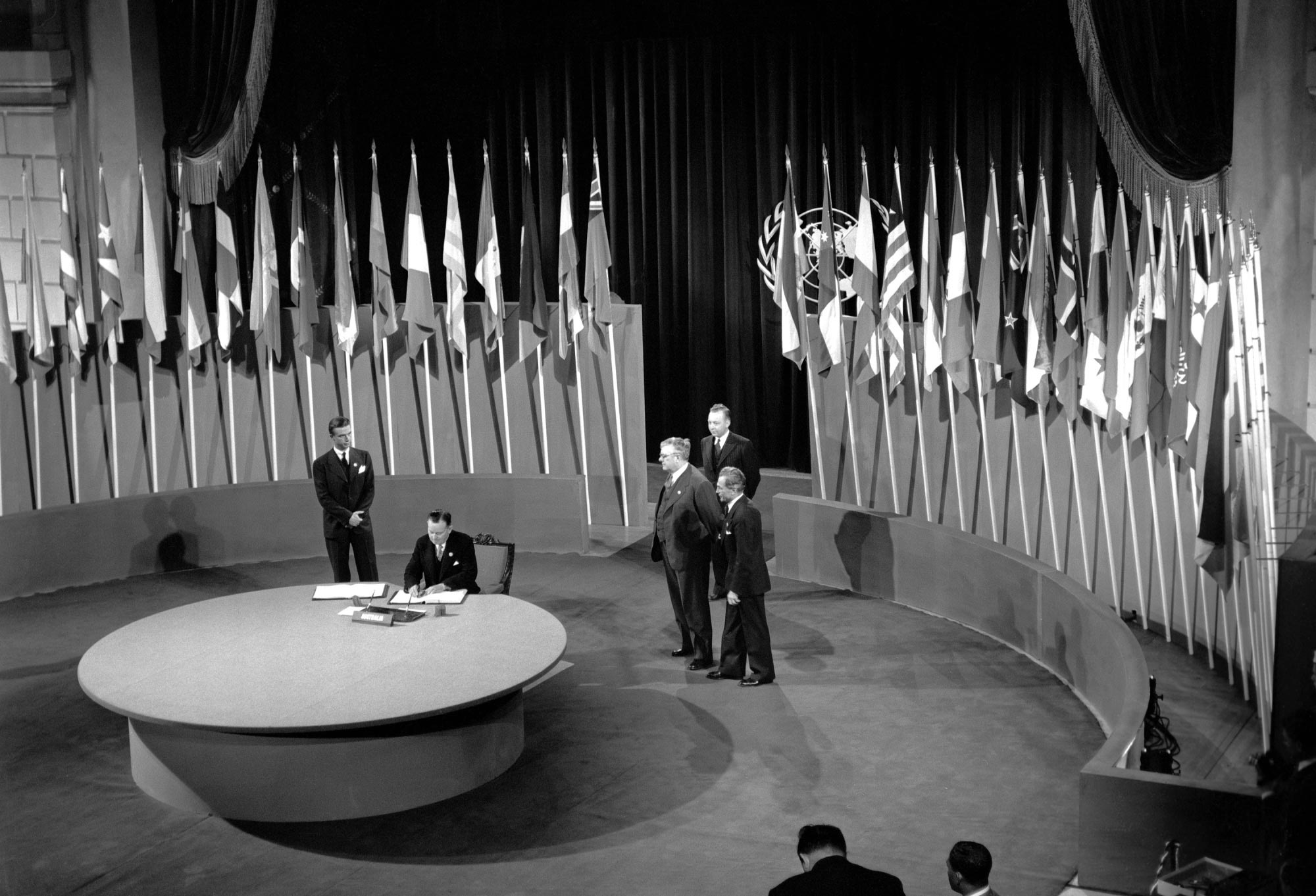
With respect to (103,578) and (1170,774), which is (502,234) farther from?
(1170,774)

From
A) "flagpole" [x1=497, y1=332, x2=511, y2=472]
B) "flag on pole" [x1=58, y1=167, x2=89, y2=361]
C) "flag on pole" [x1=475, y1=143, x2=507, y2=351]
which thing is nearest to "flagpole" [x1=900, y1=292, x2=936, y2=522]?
"flag on pole" [x1=475, y1=143, x2=507, y2=351]

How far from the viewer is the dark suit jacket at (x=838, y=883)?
4.80 metres

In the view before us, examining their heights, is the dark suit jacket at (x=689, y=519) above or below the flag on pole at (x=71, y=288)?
below

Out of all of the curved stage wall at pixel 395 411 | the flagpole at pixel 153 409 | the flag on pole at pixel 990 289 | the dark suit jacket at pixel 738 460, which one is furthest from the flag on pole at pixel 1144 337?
the flagpole at pixel 153 409

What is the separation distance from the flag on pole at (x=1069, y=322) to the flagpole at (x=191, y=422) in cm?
757

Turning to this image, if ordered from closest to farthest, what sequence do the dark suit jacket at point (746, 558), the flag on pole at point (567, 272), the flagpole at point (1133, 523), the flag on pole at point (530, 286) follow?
the dark suit jacket at point (746, 558), the flagpole at point (1133, 523), the flag on pole at point (567, 272), the flag on pole at point (530, 286)

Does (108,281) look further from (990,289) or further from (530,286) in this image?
(990,289)

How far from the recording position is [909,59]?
42.9ft

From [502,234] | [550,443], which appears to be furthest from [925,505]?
[502,234]

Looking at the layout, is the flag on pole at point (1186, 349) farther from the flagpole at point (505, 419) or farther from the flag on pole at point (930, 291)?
the flagpole at point (505, 419)

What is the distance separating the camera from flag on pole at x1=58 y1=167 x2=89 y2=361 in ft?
41.5

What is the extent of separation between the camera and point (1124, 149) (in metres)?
10.7

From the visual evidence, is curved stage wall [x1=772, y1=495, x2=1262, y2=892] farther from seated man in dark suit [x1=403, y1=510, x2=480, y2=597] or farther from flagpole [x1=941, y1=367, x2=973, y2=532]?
seated man in dark suit [x1=403, y1=510, x2=480, y2=597]

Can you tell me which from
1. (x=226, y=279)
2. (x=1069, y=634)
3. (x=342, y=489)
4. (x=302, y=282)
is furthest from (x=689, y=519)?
(x=226, y=279)
